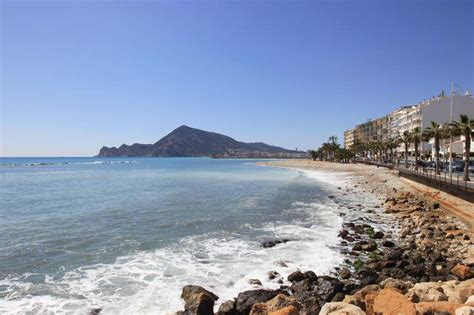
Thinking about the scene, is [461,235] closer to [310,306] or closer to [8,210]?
[310,306]

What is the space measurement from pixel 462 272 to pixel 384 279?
108 inches

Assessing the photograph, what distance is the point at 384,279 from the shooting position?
12727 millimetres

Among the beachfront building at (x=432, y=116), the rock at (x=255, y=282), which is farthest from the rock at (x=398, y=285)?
the beachfront building at (x=432, y=116)

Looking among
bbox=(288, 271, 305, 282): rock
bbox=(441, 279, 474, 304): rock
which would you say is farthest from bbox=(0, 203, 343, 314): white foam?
bbox=(441, 279, 474, 304): rock

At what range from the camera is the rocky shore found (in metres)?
8.60

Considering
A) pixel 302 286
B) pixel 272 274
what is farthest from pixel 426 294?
pixel 272 274

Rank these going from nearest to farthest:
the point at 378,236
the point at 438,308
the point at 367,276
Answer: the point at 438,308, the point at 367,276, the point at 378,236

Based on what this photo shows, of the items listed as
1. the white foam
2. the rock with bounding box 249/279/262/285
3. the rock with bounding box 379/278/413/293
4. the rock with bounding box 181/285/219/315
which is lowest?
the white foam

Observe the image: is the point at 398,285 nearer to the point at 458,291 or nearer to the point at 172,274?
the point at 458,291

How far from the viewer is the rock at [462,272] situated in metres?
12.3

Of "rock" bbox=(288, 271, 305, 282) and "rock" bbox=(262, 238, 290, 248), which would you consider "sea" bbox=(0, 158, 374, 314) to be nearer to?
"rock" bbox=(262, 238, 290, 248)

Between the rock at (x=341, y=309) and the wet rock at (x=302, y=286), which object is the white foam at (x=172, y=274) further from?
the rock at (x=341, y=309)

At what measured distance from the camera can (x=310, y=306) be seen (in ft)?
33.9

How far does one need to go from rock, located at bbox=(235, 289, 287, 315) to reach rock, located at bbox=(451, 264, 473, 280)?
679 centimetres
